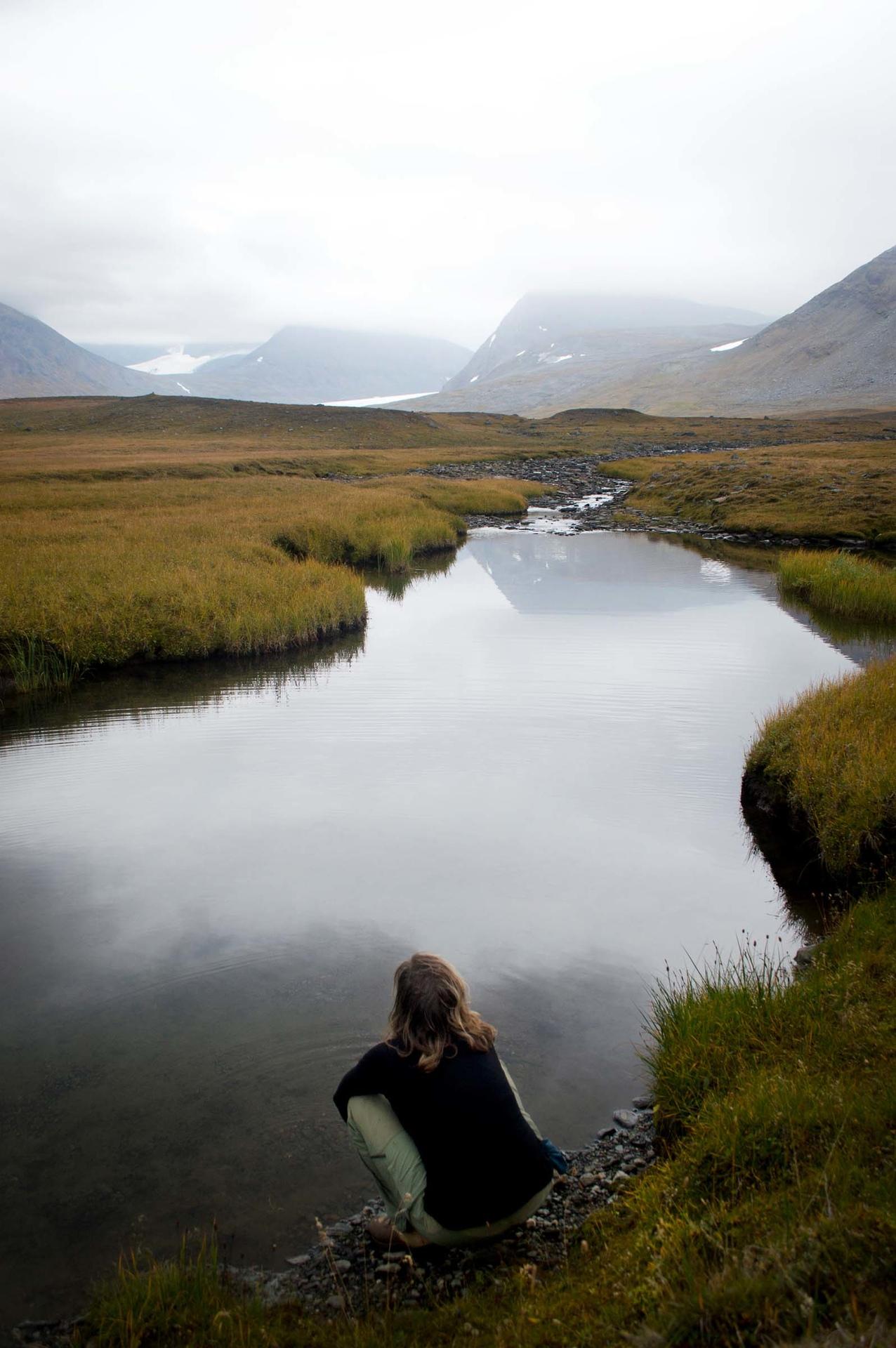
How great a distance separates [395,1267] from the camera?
5074 millimetres

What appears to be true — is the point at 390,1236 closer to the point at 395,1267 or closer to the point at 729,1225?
the point at 395,1267

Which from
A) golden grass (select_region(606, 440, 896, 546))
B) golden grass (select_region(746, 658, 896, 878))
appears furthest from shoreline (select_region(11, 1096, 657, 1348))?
golden grass (select_region(606, 440, 896, 546))

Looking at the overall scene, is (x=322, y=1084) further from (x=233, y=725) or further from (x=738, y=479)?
(x=738, y=479)

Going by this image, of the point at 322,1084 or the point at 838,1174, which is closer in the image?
the point at 838,1174

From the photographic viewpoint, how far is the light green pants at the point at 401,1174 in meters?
5.11

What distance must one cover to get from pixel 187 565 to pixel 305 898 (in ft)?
54.0

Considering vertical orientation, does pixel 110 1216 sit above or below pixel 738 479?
below

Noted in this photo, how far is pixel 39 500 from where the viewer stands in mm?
40688

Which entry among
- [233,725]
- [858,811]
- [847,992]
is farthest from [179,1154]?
[233,725]

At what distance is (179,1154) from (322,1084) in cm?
119

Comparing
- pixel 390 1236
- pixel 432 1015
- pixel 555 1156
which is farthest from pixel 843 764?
pixel 390 1236

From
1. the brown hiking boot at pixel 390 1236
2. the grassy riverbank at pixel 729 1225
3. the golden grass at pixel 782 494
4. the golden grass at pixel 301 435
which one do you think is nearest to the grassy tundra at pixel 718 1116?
the grassy riverbank at pixel 729 1225

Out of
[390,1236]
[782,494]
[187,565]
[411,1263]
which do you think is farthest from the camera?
[782,494]

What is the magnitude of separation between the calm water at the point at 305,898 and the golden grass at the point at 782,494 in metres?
21.9
